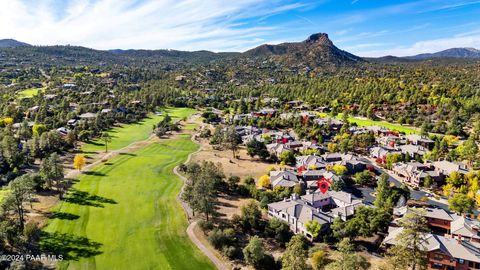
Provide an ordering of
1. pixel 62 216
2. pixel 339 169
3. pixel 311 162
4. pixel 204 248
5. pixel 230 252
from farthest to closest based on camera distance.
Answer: pixel 311 162 < pixel 339 169 < pixel 62 216 < pixel 204 248 < pixel 230 252

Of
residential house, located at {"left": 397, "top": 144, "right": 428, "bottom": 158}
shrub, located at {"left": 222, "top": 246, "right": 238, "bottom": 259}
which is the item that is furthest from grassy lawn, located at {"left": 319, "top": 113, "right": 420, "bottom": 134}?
shrub, located at {"left": 222, "top": 246, "right": 238, "bottom": 259}

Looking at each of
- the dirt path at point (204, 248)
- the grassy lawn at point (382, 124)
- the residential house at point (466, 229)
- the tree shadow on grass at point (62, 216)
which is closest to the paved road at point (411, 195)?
the residential house at point (466, 229)

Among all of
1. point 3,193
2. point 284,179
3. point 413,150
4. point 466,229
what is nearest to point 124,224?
point 3,193

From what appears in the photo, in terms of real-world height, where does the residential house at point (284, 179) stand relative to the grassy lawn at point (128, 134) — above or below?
below

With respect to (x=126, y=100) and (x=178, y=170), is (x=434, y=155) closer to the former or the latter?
(x=178, y=170)

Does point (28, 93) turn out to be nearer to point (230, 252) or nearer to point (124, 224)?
point (124, 224)

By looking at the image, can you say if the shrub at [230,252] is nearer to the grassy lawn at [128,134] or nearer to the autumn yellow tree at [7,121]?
the grassy lawn at [128,134]

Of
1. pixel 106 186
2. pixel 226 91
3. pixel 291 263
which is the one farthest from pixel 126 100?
pixel 291 263
